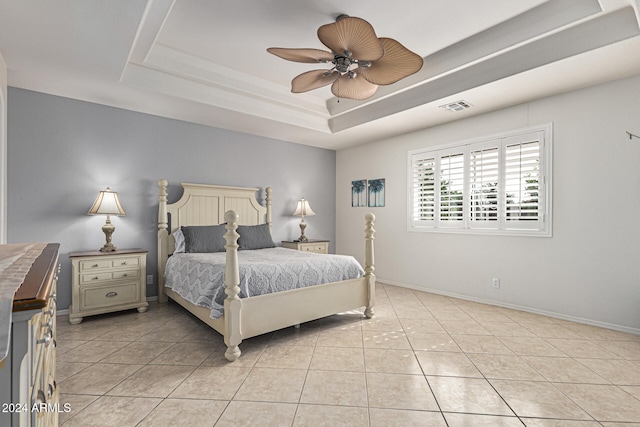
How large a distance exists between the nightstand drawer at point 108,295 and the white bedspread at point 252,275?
1.39 ft

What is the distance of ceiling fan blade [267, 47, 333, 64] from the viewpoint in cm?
247

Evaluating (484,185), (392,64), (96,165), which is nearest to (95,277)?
(96,165)

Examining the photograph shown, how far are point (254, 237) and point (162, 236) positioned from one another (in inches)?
45.5

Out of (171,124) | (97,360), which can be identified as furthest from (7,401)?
(171,124)

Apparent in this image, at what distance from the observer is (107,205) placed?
3.62m

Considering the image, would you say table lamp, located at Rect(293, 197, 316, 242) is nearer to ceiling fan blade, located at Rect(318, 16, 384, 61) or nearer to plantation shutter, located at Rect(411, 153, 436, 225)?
plantation shutter, located at Rect(411, 153, 436, 225)

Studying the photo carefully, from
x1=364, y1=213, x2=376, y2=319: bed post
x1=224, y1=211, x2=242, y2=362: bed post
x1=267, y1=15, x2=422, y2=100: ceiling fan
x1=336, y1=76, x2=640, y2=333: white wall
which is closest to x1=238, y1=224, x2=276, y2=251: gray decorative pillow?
x1=364, y1=213, x2=376, y2=319: bed post

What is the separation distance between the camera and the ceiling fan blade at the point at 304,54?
2.47 m

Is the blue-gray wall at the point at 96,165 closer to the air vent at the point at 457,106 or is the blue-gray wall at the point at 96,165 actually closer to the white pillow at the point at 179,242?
the white pillow at the point at 179,242

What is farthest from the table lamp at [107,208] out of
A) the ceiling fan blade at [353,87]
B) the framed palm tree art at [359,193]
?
the framed palm tree art at [359,193]

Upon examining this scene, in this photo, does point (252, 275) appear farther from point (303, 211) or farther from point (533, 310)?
point (533, 310)

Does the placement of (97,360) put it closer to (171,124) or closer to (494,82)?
(171,124)

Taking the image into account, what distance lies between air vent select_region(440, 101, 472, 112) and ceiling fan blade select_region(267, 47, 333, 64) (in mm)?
1950

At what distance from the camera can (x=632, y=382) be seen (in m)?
2.21
